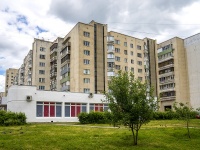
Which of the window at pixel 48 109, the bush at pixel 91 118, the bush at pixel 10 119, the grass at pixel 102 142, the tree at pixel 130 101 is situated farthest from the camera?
the window at pixel 48 109

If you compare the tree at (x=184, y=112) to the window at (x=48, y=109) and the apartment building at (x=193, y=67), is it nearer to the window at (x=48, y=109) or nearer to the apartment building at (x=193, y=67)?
the window at (x=48, y=109)

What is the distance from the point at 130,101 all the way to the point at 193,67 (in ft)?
226

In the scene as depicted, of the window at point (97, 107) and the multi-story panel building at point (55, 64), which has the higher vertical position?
the multi-story panel building at point (55, 64)

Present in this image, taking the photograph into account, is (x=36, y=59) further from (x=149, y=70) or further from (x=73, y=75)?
(x=149, y=70)

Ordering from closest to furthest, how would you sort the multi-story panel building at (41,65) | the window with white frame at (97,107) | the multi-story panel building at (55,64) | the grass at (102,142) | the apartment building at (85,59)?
the grass at (102,142) → the window with white frame at (97,107) → the apartment building at (85,59) → the multi-story panel building at (55,64) → the multi-story panel building at (41,65)

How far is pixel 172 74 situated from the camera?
83.0 meters

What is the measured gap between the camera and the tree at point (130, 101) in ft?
57.0

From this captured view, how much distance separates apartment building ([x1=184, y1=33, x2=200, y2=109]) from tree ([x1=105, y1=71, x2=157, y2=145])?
64609 mm

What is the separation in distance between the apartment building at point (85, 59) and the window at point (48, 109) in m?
18.5

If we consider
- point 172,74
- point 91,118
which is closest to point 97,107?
point 91,118

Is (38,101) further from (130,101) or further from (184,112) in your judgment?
(130,101)

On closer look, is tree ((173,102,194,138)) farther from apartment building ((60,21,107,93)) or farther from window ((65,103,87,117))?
apartment building ((60,21,107,93))

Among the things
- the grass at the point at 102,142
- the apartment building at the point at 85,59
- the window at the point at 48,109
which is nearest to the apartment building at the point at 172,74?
the apartment building at the point at 85,59

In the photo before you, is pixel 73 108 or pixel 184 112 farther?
pixel 73 108
